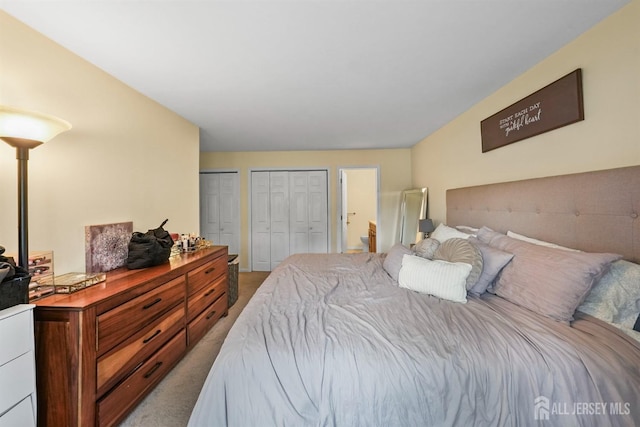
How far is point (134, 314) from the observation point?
1443 millimetres

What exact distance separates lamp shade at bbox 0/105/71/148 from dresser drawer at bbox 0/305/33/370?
0.78 metres

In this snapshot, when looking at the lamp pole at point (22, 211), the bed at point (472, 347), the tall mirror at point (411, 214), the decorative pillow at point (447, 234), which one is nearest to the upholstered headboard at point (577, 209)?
the bed at point (472, 347)

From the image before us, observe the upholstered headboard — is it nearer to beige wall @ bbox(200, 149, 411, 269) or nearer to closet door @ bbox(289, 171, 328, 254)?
beige wall @ bbox(200, 149, 411, 269)

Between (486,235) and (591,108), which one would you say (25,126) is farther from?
(591,108)

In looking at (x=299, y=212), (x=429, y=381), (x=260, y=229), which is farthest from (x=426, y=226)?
(x=260, y=229)

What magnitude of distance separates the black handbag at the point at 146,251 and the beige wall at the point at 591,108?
2990 millimetres

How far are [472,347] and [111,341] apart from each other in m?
1.81

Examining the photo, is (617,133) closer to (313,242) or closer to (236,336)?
(236,336)

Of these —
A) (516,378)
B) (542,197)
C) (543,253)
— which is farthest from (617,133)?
(516,378)

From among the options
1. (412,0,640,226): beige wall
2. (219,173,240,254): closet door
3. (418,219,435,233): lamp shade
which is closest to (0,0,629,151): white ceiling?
(412,0,640,226): beige wall

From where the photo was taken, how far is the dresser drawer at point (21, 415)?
93 cm

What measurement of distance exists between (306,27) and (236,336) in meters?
1.68

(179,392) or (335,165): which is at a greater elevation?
(335,165)

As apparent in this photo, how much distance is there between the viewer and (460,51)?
1.58 m
